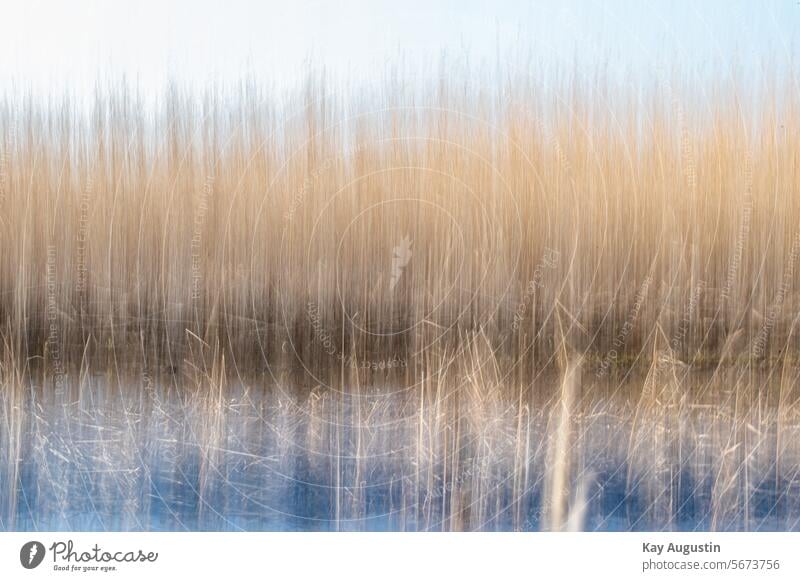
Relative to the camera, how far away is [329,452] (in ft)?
7.33

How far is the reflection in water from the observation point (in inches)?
87.7

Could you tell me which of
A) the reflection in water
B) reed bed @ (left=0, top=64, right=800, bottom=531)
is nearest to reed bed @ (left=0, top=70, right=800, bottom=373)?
reed bed @ (left=0, top=64, right=800, bottom=531)

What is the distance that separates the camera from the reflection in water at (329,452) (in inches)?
87.7

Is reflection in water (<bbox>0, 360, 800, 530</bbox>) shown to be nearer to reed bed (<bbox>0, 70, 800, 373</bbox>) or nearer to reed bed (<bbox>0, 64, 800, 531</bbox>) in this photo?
reed bed (<bbox>0, 64, 800, 531</bbox>)

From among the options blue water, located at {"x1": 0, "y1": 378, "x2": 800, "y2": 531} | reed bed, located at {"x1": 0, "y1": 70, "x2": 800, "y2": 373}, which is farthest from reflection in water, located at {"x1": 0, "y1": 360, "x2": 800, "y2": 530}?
reed bed, located at {"x1": 0, "y1": 70, "x2": 800, "y2": 373}

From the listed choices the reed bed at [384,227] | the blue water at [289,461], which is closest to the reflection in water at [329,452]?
the blue water at [289,461]

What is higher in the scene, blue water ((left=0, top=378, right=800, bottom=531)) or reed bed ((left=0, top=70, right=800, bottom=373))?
reed bed ((left=0, top=70, right=800, bottom=373))

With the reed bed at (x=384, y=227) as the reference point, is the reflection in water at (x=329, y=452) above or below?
below

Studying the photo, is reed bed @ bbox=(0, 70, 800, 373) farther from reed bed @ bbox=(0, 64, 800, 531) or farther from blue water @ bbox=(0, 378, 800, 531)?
blue water @ bbox=(0, 378, 800, 531)

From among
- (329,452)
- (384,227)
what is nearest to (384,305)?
(384,227)

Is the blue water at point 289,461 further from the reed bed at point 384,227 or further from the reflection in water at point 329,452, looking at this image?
the reed bed at point 384,227

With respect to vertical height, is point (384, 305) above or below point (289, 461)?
above

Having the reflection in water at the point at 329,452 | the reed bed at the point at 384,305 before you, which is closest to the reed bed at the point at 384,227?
the reed bed at the point at 384,305

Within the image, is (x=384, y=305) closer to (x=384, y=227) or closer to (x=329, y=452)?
(x=384, y=227)
